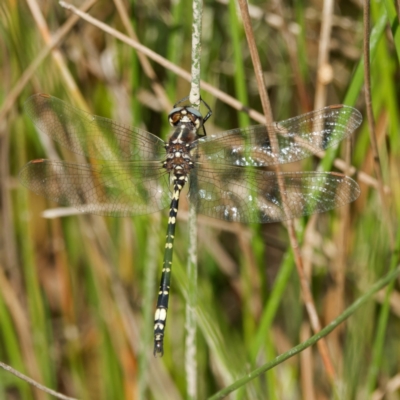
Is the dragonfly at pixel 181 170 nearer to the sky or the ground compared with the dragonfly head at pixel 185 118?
nearer to the ground

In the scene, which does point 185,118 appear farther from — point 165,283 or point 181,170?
point 165,283

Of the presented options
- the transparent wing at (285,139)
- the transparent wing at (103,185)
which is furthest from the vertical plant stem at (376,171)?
the transparent wing at (103,185)

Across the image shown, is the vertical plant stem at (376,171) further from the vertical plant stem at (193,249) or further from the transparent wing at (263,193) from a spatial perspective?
the vertical plant stem at (193,249)

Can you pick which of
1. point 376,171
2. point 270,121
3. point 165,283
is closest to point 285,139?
point 270,121

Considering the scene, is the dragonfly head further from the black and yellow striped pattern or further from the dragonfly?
the black and yellow striped pattern

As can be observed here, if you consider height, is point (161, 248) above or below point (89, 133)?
below

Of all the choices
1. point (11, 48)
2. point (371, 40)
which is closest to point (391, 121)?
point (371, 40)
